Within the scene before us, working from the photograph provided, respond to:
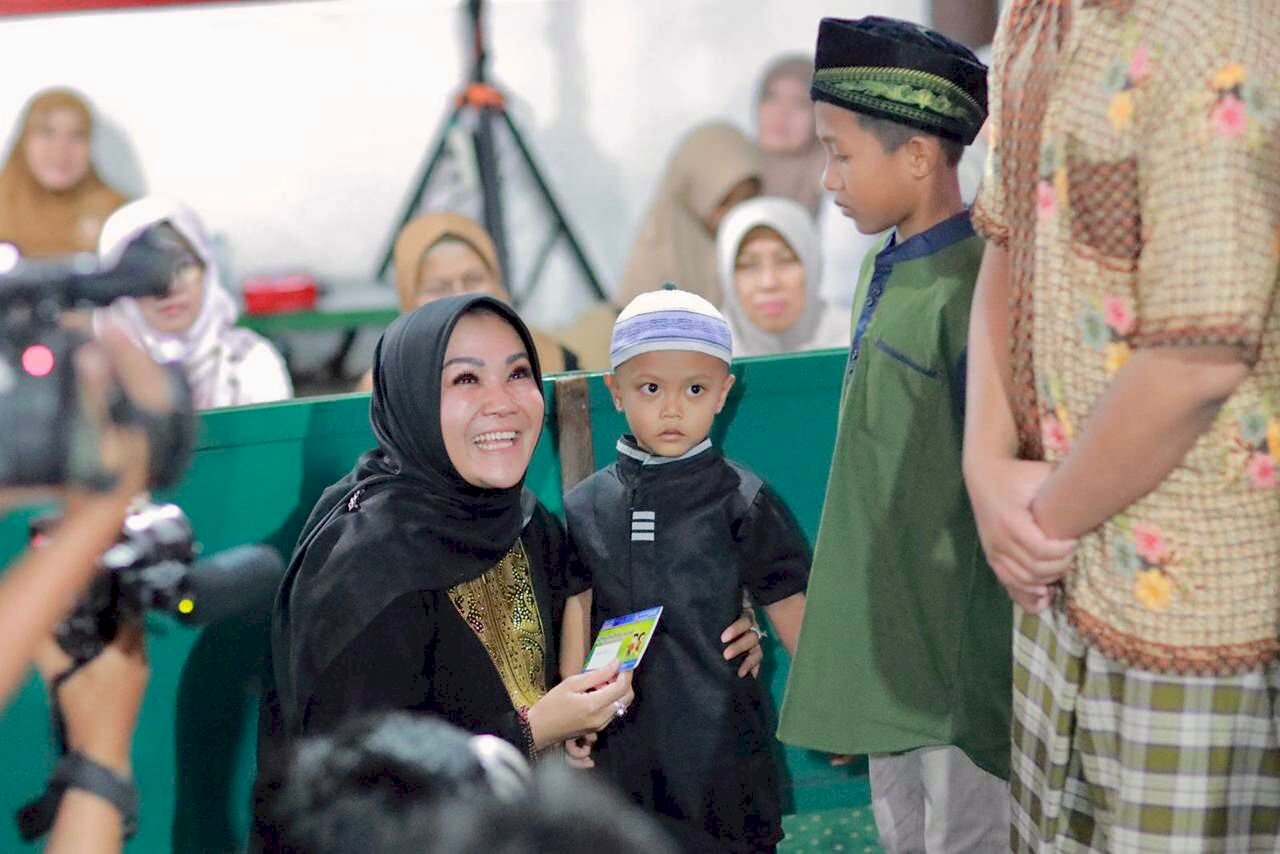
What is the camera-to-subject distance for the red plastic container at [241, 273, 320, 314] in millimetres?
5926

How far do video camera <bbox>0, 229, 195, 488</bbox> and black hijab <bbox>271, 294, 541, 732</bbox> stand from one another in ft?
3.27

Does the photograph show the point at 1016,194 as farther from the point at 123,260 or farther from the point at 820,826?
the point at 820,826

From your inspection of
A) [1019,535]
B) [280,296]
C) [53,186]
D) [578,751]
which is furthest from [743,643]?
[280,296]

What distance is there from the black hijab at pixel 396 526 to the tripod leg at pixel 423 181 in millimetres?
3991

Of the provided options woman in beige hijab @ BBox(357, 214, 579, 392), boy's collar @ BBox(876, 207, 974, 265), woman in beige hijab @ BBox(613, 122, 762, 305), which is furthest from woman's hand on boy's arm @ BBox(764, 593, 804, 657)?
woman in beige hijab @ BBox(613, 122, 762, 305)

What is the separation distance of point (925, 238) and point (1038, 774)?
87 cm

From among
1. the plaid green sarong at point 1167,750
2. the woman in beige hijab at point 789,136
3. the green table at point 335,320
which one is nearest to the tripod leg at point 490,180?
the green table at point 335,320

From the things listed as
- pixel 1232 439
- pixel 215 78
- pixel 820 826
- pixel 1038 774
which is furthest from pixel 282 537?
pixel 215 78

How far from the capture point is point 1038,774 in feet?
5.33

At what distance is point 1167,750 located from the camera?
1441 mm

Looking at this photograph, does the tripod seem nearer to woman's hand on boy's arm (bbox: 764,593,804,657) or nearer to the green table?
the green table

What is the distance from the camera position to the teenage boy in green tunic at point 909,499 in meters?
2.06

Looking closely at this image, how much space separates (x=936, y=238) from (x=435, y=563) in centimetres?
91

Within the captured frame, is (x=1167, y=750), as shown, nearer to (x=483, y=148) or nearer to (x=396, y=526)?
(x=396, y=526)
